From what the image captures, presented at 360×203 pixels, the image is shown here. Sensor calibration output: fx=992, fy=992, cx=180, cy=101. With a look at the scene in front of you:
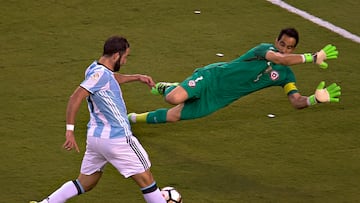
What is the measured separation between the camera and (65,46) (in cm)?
1499

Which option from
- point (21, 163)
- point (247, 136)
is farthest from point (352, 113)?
point (21, 163)

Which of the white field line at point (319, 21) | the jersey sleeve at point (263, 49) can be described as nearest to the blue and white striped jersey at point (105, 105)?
the jersey sleeve at point (263, 49)

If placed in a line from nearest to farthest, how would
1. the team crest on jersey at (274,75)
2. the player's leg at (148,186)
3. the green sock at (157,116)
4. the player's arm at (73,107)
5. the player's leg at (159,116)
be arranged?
the player's arm at (73,107) → the player's leg at (148,186) → the team crest on jersey at (274,75) → the player's leg at (159,116) → the green sock at (157,116)

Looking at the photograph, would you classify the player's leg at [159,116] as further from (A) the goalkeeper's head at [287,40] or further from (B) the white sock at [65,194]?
(B) the white sock at [65,194]

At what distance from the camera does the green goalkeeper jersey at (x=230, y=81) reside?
38.3ft

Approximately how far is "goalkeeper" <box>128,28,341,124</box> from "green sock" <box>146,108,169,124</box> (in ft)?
0.33

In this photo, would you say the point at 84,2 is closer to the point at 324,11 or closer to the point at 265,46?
the point at 324,11

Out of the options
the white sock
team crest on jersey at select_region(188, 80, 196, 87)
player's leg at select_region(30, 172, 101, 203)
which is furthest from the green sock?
the white sock

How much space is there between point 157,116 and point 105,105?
2.79 m

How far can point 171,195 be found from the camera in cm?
990

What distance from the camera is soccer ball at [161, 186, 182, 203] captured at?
9.86m

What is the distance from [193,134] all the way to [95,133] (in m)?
3.14

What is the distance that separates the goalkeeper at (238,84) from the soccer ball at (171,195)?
1.89 meters

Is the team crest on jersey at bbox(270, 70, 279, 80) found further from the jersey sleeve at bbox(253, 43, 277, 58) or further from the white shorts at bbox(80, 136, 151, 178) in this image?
the white shorts at bbox(80, 136, 151, 178)
